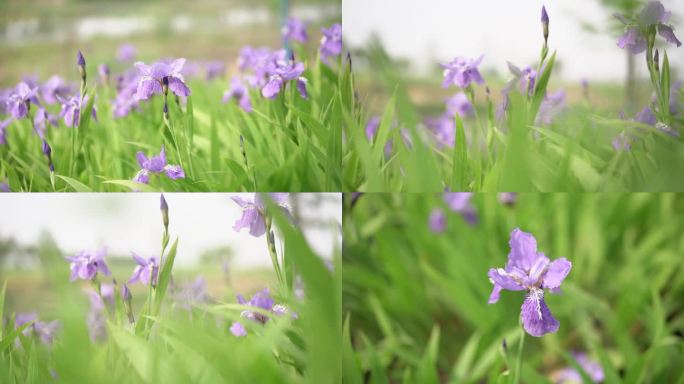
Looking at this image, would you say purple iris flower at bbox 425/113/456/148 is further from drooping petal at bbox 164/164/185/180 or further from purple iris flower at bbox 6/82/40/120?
purple iris flower at bbox 6/82/40/120

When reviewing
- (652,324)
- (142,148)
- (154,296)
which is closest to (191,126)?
(142,148)

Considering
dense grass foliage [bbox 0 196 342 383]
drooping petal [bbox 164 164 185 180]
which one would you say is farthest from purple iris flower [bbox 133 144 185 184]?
dense grass foliage [bbox 0 196 342 383]

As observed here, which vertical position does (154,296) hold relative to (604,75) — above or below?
below

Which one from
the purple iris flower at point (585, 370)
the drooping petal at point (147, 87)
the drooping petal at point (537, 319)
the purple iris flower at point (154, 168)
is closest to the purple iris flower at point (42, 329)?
the purple iris flower at point (154, 168)

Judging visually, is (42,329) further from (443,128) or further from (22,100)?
(443,128)

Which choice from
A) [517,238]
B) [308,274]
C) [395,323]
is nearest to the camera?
[308,274]

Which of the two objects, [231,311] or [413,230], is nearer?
[231,311]

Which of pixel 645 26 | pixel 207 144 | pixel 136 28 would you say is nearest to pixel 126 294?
pixel 207 144

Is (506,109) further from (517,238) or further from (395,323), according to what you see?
(395,323)
